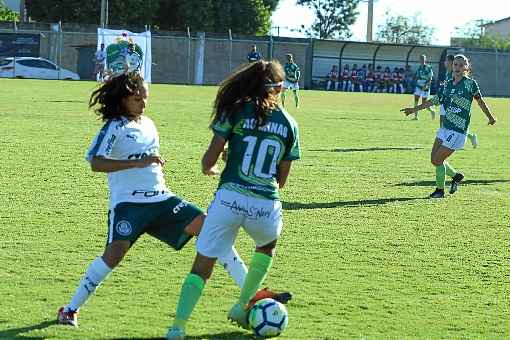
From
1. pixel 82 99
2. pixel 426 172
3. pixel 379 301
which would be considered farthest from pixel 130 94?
pixel 82 99

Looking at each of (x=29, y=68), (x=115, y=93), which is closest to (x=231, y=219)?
(x=115, y=93)

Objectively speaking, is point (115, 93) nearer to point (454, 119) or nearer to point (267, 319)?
point (267, 319)

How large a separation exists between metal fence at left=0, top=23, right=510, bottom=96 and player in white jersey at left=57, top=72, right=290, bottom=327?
45.6m

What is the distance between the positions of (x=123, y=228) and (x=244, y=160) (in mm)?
1004

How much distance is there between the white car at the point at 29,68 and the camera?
4959cm

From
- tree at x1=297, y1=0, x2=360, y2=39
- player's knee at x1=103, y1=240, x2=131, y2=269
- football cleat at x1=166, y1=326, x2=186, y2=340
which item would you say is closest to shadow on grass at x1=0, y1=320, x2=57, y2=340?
player's knee at x1=103, y1=240, x2=131, y2=269

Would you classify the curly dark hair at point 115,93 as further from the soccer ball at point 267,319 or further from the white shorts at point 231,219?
the soccer ball at point 267,319

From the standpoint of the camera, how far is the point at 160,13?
6556 cm

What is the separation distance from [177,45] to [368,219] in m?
46.5

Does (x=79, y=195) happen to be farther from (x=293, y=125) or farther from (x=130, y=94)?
(x=293, y=125)

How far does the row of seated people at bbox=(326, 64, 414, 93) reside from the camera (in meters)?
58.7

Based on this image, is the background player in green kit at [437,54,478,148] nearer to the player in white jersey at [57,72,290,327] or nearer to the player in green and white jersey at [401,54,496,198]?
the player in green and white jersey at [401,54,496,198]

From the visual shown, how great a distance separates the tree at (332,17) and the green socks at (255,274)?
3694 inches

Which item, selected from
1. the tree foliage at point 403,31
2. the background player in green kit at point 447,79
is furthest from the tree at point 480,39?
the background player in green kit at point 447,79
